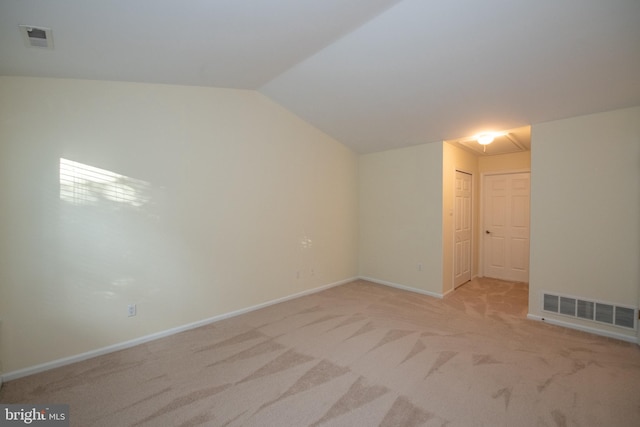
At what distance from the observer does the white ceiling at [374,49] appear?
6.32 ft

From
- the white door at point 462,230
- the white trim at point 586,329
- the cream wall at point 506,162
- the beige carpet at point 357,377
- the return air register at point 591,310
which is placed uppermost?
the cream wall at point 506,162

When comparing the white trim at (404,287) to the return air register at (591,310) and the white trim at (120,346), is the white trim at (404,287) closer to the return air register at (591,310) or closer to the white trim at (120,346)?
the return air register at (591,310)

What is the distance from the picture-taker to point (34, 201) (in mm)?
2402

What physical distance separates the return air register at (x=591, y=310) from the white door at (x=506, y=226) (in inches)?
78.8

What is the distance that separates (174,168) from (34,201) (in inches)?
45.8

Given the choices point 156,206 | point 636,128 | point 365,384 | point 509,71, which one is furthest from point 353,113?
point 365,384

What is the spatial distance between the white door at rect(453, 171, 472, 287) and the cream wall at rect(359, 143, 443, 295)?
554 millimetres

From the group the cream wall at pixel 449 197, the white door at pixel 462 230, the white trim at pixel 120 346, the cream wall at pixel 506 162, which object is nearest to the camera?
the white trim at pixel 120 346

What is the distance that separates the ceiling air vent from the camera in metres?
1.82

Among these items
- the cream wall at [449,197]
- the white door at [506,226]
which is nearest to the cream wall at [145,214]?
the cream wall at [449,197]

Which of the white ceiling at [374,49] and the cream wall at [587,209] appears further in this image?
the cream wall at [587,209]

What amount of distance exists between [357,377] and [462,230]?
3.60 m

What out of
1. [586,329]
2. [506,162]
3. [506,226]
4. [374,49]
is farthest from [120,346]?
[506,162]

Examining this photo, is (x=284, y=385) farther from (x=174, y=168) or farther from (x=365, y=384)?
(x=174, y=168)
